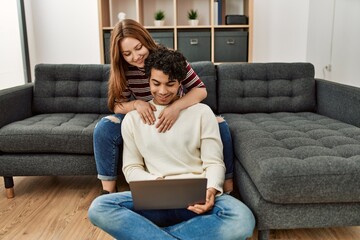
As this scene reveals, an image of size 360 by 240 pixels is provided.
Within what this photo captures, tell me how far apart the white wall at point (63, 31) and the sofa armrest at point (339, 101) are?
2.02 meters

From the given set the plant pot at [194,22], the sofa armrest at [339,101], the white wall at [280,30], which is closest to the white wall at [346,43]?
the white wall at [280,30]

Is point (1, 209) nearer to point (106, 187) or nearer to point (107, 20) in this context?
point (106, 187)

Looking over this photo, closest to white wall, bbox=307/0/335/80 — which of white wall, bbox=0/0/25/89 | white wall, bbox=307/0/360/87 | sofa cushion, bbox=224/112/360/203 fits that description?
white wall, bbox=307/0/360/87

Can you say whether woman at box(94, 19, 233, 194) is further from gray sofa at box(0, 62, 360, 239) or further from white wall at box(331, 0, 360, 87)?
white wall at box(331, 0, 360, 87)

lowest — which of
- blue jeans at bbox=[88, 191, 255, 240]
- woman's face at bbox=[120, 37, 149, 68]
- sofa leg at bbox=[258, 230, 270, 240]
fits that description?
sofa leg at bbox=[258, 230, 270, 240]

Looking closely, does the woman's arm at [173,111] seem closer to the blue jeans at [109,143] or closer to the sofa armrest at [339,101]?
the blue jeans at [109,143]

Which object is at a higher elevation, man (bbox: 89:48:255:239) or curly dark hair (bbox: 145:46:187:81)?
curly dark hair (bbox: 145:46:187:81)

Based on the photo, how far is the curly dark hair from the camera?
4.33 ft

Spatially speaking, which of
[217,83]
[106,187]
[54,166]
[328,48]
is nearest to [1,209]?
[54,166]

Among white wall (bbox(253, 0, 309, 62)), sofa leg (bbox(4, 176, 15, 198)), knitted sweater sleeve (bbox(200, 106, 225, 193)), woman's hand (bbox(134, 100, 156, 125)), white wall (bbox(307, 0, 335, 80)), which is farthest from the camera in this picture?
white wall (bbox(253, 0, 309, 62))

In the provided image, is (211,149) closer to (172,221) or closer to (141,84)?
(172,221)

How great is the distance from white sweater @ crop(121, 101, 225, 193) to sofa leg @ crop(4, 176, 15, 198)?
0.94m

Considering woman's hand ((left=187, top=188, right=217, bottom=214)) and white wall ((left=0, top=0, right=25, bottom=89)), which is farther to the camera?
white wall ((left=0, top=0, right=25, bottom=89))

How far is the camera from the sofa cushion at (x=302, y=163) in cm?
121
